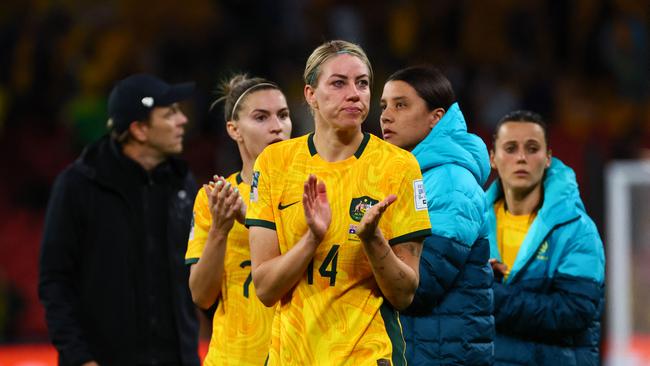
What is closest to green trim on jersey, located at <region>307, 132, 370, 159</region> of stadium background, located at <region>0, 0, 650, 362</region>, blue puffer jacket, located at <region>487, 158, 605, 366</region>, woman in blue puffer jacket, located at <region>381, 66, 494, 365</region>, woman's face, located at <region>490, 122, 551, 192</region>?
woman in blue puffer jacket, located at <region>381, 66, 494, 365</region>

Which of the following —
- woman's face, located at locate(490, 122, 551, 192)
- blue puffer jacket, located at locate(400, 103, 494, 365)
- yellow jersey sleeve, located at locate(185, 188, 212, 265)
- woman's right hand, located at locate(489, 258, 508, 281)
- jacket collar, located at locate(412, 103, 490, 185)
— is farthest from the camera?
woman's face, located at locate(490, 122, 551, 192)

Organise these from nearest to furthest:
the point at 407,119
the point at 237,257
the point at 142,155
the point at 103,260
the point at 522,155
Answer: the point at 407,119 → the point at 237,257 → the point at 522,155 → the point at 103,260 → the point at 142,155

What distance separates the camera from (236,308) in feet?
12.4

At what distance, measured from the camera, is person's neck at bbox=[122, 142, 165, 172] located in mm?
4715

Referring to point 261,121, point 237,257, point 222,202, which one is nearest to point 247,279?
point 237,257

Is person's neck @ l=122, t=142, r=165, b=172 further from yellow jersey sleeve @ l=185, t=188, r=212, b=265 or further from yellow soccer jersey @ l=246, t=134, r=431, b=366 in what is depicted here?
yellow soccer jersey @ l=246, t=134, r=431, b=366

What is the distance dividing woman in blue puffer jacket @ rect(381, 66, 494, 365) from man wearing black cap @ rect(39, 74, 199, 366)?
145 cm

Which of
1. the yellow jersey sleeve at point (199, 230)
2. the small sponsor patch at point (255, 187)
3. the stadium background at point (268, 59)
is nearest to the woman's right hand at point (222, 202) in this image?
the yellow jersey sleeve at point (199, 230)

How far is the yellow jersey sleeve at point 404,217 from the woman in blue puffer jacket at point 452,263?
486mm

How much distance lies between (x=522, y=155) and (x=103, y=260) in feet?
6.16

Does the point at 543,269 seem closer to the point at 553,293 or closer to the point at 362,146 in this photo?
the point at 553,293

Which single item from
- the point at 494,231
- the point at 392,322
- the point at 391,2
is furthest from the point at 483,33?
the point at 392,322

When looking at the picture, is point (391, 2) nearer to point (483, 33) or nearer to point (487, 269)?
point (483, 33)

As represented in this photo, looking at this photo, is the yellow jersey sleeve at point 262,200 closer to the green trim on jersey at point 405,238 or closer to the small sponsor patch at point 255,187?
the small sponsor patch at point 255,187
